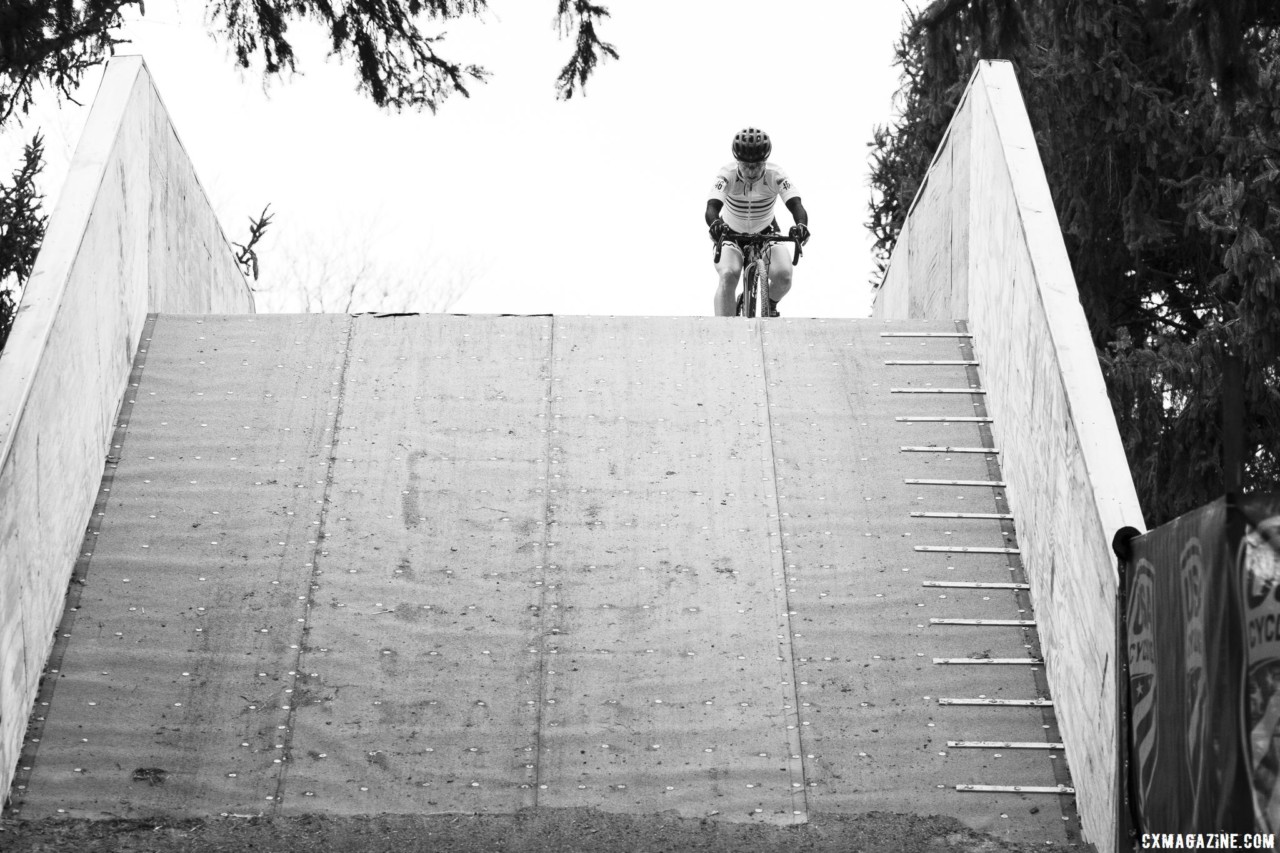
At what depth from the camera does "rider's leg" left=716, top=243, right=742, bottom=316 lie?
11.8 m

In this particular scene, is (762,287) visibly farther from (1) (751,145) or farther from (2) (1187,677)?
(2) (1187,677)

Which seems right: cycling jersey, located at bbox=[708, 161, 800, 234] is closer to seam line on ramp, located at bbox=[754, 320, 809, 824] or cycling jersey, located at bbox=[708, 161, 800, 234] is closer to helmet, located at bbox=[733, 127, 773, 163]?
helmet, located at bbox=[733, 127, 773, 163]

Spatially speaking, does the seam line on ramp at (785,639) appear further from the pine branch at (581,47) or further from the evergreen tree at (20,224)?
the evergreen tree at (20,224)

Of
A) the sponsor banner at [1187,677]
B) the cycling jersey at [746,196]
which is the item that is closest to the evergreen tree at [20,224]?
the cycling jersey at [746,196]

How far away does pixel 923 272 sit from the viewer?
11320mm

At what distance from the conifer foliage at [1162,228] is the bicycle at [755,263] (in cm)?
452

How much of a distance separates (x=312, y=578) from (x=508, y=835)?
75.8 inches

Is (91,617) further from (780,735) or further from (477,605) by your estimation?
(780,735)

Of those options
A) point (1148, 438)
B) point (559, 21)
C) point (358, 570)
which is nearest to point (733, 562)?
point (358, 570)

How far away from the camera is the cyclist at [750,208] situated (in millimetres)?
11688

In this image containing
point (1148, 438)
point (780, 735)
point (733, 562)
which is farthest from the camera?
point (1148, 438)

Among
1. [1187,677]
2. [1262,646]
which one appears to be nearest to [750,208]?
[1187,677]

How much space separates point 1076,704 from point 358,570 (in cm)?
328

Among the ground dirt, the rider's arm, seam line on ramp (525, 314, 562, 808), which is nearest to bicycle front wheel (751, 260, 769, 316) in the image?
the rider's arm
